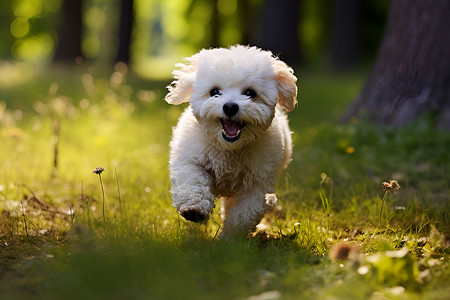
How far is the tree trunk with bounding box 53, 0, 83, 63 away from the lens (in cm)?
1855

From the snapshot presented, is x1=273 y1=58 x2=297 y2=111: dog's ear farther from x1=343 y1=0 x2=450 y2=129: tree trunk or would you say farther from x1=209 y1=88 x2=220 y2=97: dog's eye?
x1=343 y1=0 x2=450 y2=129: tree trunk

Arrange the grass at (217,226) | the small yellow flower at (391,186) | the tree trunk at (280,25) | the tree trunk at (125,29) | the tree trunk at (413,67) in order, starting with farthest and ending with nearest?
the tree trunk at (125,29), the tree trunk at (280,25), the tree trunk at (413,67), the small yellow flower at (391,186), the grass at (217,226)

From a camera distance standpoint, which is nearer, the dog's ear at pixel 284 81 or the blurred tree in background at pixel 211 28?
the dog's ear at pixel 284 81

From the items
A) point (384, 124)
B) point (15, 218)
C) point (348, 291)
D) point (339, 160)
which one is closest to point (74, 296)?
point (348, 291)

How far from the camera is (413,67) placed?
6508mm

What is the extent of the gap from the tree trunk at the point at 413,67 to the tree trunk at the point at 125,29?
38.0 ft

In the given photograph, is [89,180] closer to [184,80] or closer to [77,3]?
[184,80]

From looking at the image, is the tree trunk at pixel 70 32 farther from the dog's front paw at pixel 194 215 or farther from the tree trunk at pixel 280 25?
the dog's front paw at pixel 194 215

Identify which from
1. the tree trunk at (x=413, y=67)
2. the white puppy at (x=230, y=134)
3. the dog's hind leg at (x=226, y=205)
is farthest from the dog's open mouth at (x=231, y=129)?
the tree trunk at (x=413, y=67)

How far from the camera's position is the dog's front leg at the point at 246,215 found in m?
3.83

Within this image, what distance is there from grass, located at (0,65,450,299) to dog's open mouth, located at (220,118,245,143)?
28.2 inches

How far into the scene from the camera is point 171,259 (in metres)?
3.09

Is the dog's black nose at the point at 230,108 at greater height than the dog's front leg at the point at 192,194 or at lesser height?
greater

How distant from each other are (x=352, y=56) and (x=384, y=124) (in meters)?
14.4
